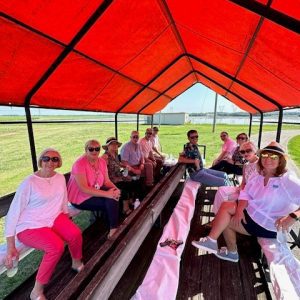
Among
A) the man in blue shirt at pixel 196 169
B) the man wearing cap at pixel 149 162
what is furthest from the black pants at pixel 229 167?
the man wearing cap at pixel 149 162

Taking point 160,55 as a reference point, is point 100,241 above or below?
below

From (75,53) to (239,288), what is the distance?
353 cm

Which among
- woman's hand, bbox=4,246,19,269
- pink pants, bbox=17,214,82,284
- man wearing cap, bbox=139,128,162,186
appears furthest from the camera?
man wearing cap, bbox=139,128,162,186

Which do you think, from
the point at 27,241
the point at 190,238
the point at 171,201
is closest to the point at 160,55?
the point at 171,201

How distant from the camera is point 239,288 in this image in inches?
103

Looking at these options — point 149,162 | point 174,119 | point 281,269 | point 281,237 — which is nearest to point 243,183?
point 281,237

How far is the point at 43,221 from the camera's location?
A: 2654mm

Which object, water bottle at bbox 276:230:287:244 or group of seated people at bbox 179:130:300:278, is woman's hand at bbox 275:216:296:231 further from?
water bottle at bbox 276:230:287:244

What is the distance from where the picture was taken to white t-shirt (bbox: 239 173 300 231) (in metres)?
2.65

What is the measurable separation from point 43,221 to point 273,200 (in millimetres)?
2576

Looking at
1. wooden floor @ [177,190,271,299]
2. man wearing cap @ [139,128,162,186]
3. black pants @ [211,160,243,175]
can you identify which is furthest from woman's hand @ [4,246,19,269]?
black pants @ [211,160,243,175]

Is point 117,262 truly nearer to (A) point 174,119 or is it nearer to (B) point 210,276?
(B) point 210,276

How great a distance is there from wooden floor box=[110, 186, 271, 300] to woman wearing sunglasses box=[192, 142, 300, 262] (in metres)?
0.17

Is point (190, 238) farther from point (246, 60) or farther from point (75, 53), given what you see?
point (75, 53)
